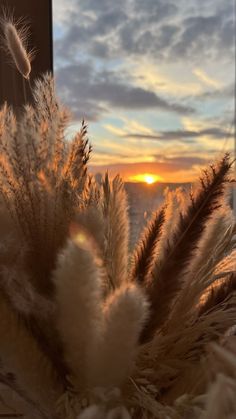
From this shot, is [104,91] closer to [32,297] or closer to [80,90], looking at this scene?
[80,90]

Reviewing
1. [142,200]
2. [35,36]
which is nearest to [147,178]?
[142,200]

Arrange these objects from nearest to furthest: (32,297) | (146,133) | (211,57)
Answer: (32,297), (146,133), (211,57)

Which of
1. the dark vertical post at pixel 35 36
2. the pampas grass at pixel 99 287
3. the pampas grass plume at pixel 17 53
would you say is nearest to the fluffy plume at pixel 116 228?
the pampas grass at pixel 99 287

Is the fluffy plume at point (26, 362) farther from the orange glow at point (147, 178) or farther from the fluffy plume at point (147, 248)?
the orange glow at point (147, 178)

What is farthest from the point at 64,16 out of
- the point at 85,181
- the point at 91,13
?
the point at 85,181

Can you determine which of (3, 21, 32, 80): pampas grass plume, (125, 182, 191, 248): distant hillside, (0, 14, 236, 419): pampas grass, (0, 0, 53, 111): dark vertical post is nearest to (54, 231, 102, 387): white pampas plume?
(0, 14, 236, 419): pampas grass

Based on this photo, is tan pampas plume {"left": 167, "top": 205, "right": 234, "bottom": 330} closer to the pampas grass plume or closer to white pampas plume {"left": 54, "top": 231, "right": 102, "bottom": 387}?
white pampas plume {"left": 54, "top": 231, "right": 102, "bottom": 387}

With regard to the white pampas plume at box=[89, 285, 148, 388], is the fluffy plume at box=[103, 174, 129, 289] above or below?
above
